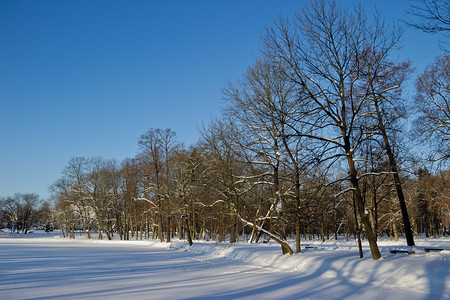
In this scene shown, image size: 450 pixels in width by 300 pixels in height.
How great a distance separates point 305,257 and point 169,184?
24.6 meters

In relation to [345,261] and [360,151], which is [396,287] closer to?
[345,261]

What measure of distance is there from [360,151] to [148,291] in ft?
41.9

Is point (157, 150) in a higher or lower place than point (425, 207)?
higher

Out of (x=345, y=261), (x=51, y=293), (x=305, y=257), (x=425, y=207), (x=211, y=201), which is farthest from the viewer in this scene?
(x=425, y=207)

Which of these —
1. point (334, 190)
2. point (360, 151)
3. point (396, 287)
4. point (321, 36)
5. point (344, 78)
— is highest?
point (321, 36)

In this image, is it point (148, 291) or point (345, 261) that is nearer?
point (148, 291)

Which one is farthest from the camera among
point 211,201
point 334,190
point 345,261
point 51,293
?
point 211,201

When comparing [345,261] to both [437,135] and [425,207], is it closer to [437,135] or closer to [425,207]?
[437,135]

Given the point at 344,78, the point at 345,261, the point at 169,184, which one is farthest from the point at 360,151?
the point at 169,184

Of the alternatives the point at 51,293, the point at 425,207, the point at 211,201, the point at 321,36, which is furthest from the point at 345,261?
the point at 425,207

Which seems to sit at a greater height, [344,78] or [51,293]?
[344,78]

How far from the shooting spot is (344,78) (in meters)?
12.3

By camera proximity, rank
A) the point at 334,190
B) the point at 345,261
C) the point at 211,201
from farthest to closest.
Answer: the point at 211,201 < the point at 334,190 < the point at 345,261

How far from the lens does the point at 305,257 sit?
14.1 metres
